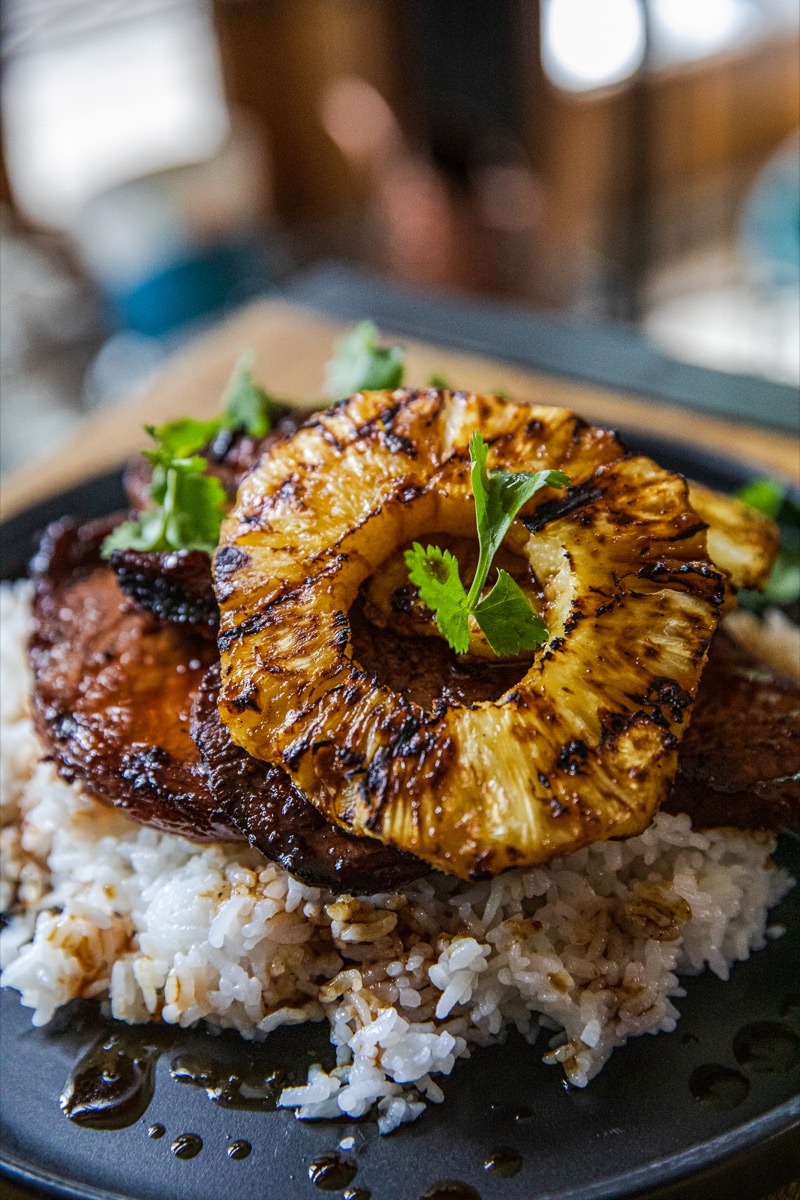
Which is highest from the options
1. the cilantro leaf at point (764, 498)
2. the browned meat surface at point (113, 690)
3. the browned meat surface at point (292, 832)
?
the browned meat surface at point (292, 832)

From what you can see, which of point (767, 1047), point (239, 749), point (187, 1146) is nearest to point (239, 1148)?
point (187, 1146)

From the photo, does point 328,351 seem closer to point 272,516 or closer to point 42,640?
point 42,640

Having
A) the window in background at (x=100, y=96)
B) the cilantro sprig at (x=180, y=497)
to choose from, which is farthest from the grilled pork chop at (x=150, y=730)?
the window in background at (x=100, y=96)

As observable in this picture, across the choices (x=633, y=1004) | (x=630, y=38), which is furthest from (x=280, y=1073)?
(x=630, y=38)

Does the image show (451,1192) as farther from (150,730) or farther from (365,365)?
(365,365)

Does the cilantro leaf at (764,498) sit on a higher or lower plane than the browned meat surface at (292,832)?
lower

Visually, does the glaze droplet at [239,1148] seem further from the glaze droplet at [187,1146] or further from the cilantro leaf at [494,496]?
the cilantro leaf at [494,496]

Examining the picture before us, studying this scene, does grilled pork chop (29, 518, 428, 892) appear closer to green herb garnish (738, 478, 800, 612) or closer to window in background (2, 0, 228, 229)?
green herb garnish (738, 478, 800, 612)
